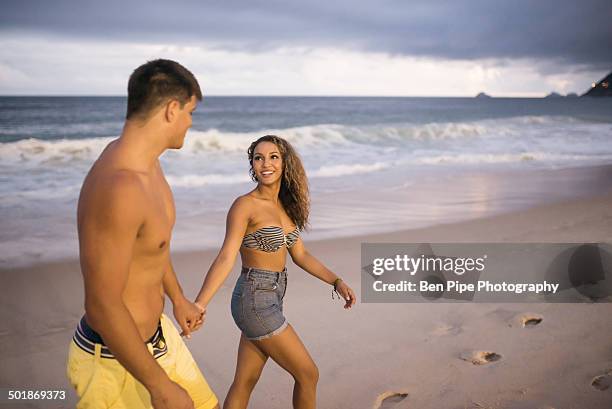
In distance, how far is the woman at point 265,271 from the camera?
3.13 meters

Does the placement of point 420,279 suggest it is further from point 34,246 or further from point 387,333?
point 34,246

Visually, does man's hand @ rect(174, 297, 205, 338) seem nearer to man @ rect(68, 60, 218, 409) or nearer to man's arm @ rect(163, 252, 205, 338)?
man's arm @ rect(163, 252, 205, 338)

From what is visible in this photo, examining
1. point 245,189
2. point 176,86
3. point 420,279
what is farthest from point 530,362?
point 245,189

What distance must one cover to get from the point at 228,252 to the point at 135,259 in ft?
3.81

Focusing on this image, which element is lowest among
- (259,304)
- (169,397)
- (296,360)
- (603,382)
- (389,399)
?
(389,399)

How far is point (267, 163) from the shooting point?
3.58 meters

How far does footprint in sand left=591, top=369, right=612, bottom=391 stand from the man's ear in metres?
3.50

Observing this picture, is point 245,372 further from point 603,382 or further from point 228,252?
point 603,382

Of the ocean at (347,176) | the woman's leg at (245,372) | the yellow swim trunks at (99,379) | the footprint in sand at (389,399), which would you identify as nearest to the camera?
the yellow swim trunks at (99,379)

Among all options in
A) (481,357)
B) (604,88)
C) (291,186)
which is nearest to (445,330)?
(481,357)

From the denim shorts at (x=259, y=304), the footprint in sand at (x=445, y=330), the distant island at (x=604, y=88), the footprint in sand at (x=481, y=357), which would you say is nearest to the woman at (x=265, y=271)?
the denim shorts at (x=259, y=304)

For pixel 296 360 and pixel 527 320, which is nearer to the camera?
pixel 296 360

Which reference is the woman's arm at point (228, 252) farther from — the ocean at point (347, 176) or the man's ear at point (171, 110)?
the ocean at point (347, 176)

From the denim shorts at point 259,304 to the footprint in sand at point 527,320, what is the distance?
2.74 m
